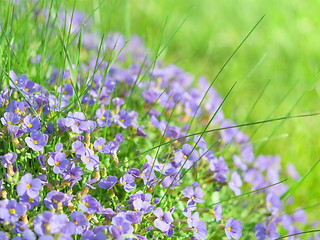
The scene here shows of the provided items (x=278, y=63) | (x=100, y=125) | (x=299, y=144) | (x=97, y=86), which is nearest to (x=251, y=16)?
(x=278, y=63)

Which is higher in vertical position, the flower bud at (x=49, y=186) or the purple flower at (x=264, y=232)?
the flower bud at (x=49, y=186)

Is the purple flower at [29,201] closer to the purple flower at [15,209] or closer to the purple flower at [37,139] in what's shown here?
the purple flower at [15,209]

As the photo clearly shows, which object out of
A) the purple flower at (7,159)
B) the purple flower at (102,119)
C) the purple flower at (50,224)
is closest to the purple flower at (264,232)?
the purple flower at (102,119)

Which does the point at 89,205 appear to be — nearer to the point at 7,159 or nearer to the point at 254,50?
the point at 7,159

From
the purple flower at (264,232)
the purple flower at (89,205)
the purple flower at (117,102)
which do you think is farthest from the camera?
the purple flower at (117,102)

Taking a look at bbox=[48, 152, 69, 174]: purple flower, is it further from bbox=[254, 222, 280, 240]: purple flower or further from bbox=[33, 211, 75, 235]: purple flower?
bbox=[254, 222, 280, 240]: purple flower

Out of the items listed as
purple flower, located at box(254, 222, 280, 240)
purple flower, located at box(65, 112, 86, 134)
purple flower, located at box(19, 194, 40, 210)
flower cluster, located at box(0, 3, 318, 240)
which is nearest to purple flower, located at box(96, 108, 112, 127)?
flower cluster, located at box(0, 3, 318, 240)

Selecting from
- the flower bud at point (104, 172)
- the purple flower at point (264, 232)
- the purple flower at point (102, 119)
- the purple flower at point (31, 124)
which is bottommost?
the purple flower at point (264, 232)
